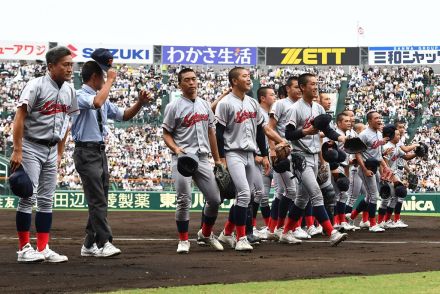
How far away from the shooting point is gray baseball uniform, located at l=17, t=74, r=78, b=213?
8719 millimetres

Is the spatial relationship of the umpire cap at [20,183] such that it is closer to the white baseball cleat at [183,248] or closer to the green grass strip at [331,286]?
the green grass strip at [331,286]

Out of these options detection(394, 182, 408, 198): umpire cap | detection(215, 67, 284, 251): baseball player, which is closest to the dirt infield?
detection(215, 67, 284, 251): baseball player

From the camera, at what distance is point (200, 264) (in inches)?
348

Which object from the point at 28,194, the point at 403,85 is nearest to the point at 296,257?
the point at 28,194

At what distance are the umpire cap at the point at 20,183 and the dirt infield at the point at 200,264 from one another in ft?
2.51

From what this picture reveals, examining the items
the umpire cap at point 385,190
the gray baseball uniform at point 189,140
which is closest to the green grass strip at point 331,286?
the gray baseball uniform at point 189,140

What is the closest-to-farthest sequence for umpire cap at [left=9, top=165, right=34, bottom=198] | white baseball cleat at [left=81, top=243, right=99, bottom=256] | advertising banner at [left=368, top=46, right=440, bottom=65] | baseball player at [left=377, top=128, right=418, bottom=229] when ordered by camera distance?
umpire cap at [left=9, top=165, right=34, bottom=198] → white baseball cleat at [left=81, top=243, right=99, bottom=256] → baseball player at [left=377, top=128, right=418, bottom=229] → advertising banner at [left=368, top=46, right=440, bottom=65]

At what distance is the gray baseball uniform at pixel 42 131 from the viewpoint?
8719 millimetres

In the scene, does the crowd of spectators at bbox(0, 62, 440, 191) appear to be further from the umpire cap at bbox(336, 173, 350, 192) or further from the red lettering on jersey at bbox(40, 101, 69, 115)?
the red lettering on jersey at bbox(40, 101, 69, 115)

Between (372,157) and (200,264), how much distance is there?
312 inches

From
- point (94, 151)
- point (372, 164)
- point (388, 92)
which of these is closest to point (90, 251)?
point (94, 151)

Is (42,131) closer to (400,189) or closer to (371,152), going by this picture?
(371,152)

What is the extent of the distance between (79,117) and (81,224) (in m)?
9.82

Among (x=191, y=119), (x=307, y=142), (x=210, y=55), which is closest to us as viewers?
(x=191, y=119)
